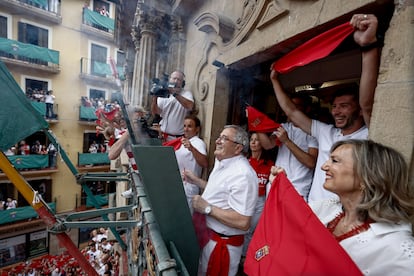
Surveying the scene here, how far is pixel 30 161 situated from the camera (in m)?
11.6

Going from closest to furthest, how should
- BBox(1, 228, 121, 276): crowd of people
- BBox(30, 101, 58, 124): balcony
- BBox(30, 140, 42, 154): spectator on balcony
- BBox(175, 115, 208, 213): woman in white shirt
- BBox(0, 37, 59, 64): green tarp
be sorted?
BBox(175, 115, 208, 213): woman in white shirt < BBox(1, 228, 121, 276): crowd of people < BBox(0, 37, 59, 64): green tarp < BBox(30, 101, 58, 124): balcony < BBox(30, 140, 42, 154): spectator on balcony

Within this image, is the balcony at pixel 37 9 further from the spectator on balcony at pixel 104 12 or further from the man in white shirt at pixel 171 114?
the man in white shirt at pixel 171 114

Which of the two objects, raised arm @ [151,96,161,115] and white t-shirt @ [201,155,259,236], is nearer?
white t-shirt @ [201,155,259,236]

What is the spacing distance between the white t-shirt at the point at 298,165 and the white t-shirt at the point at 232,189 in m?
0.44

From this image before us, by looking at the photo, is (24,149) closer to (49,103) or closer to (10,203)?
(10,203)

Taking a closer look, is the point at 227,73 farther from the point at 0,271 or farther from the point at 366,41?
the point at 0,271

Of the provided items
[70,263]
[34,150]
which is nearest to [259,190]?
[70,263]

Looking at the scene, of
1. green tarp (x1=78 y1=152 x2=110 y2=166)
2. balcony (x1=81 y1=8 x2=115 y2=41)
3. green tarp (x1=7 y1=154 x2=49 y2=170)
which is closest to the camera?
balcony (x1=81 y1=8 x2=115 y2=41)

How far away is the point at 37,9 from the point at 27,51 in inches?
92.8

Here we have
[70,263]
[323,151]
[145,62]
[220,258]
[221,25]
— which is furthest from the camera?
[70,263]

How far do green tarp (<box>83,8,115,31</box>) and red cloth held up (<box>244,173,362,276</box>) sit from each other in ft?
39.0

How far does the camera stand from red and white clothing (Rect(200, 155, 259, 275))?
1.68m

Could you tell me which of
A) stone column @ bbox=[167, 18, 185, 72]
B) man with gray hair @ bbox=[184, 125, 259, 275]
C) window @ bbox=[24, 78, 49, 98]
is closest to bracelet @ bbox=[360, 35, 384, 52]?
man with gray hair @ bbox=[184, 125, 259, 275]

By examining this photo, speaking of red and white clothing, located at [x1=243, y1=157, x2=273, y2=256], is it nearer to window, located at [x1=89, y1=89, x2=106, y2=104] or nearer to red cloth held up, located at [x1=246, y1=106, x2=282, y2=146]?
red cloth held up, located at [x1=246, y1=106, x2=282, y2=146]
